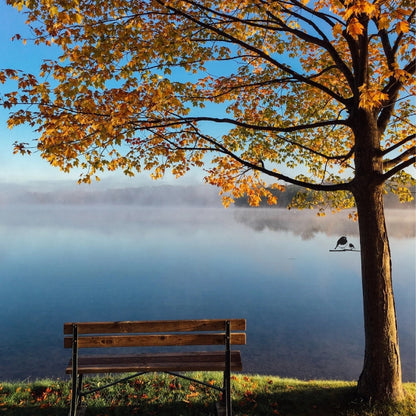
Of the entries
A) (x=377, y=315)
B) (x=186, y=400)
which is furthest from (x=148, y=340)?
(x=377, y=315)

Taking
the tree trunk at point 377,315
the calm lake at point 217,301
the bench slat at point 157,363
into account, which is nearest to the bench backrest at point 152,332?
the bench slat at point 157,363

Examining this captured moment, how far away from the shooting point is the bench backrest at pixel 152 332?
5.11 metres

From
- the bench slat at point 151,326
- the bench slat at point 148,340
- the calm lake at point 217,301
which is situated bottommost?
the calm lake at point 217,301

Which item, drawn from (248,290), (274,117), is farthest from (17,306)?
(274,117)

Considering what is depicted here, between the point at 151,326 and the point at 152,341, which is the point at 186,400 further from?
the point at 151,326

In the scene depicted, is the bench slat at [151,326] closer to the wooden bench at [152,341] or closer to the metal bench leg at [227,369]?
the wooden bench at [152,341]

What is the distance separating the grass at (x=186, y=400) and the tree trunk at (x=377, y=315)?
0.31 metres

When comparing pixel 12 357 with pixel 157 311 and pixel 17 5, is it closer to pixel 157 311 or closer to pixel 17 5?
pixel 157 311

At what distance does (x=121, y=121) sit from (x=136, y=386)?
202 inches

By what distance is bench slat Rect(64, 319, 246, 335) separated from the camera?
511 centimetres

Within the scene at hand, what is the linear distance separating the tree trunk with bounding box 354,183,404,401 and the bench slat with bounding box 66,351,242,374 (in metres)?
2.54

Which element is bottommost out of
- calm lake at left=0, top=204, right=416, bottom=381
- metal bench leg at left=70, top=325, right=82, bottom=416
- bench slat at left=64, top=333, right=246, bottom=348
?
calm lake at left=0, top=204, right=416, bottom=381

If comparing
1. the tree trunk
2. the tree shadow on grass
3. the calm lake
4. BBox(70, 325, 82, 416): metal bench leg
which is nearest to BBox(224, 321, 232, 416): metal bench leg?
the tree shadow on grass

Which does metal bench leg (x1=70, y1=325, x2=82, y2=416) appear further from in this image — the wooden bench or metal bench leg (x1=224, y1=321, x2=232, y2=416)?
metal bench leg (x1=224, y1=321, x2=232, y2=416)
